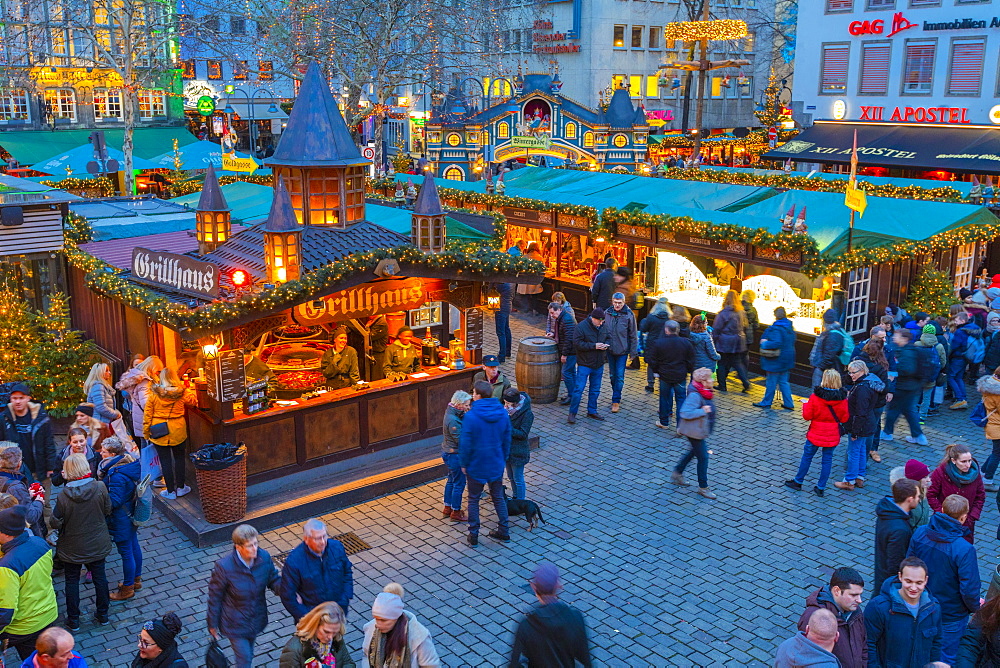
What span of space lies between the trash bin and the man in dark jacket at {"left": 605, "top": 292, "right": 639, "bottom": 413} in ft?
19.8

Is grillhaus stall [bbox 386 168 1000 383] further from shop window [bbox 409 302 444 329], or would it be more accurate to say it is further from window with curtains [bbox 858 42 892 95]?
window with curtains [bbox 858 42 892 95]

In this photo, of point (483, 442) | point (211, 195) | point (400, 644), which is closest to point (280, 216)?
point (211, 195)

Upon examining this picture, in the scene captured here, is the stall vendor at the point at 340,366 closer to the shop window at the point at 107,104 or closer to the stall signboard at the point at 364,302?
the stall signboard at the point at 364,302

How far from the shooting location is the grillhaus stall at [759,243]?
1552 cm

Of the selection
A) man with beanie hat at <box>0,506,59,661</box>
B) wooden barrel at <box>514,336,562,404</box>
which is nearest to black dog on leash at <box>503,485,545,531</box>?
wooden barrel at <box>514,336,562,404</box>

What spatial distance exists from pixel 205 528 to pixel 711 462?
635cm

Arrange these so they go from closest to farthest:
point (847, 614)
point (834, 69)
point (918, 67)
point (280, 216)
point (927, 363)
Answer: point (847, 614) < point (280, 216) < point (927, 363) < point (918, 67) < point (834, 69)

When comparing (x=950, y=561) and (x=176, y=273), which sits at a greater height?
(x=176, y=273)

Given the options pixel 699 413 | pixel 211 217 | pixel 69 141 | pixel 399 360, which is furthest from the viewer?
pixel 69 141

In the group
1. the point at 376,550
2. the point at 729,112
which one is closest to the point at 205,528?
the point at 376,550

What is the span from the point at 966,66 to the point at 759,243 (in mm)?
22692

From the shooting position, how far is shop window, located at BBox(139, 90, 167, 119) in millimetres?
41750

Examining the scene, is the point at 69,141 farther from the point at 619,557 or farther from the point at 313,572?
the point at 313,572

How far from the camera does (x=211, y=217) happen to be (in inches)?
494
